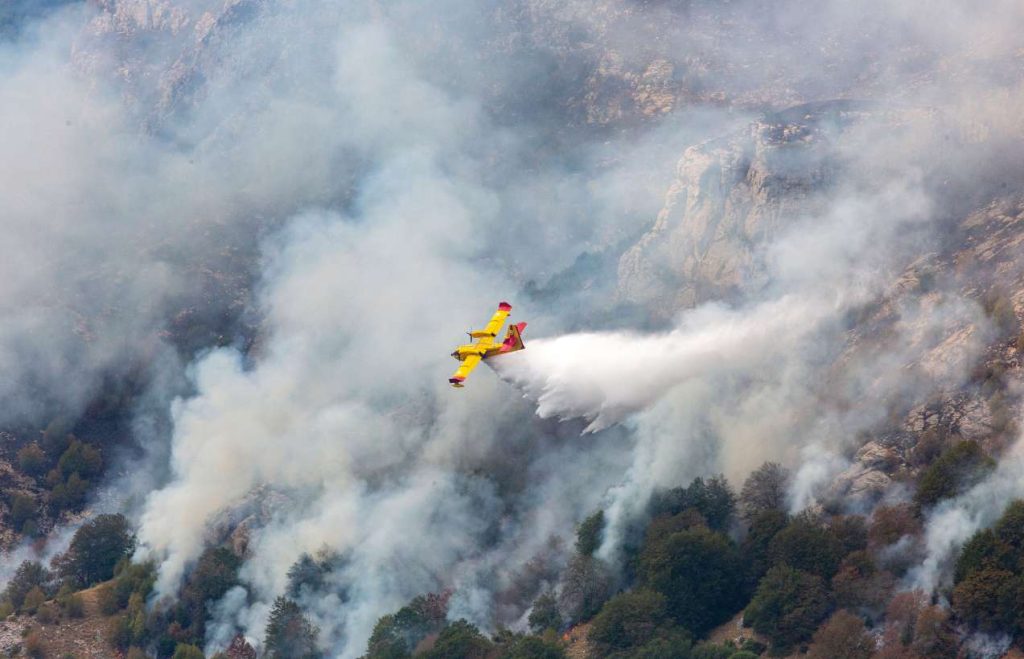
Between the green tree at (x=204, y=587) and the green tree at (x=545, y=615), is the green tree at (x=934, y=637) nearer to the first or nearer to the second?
the green tree at (x=545, y=615)

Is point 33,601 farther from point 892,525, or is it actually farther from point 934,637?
point 934,637

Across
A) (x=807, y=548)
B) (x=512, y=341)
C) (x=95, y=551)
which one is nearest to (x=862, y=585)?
(x=807, y=548)

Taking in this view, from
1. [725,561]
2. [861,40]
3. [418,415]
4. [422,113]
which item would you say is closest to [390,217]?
[422,113]

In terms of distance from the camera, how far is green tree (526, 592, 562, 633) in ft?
328

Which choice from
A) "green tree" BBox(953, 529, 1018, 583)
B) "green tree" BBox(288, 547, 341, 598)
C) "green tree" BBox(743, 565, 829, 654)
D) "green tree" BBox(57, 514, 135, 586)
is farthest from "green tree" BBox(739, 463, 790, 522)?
"green tree" BBox(57, 514, 135, 586)

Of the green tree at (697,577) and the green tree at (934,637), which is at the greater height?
the green tree at (697,577)

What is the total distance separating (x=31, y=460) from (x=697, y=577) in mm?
55967

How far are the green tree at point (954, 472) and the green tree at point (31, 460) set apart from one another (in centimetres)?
6833

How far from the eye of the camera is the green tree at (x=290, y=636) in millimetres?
104812

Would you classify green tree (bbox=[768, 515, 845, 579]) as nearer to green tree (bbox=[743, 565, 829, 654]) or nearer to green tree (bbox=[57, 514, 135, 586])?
green tree (bbox=[743, 565, 829, 654])

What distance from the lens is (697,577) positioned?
96.5m

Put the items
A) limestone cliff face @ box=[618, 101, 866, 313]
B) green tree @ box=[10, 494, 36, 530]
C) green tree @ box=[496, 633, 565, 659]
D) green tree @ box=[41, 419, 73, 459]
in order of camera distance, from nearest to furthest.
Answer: green tree @ box=[496, 633, 565, 659] < limestone cliff face @ box=[618, 101, 866, 313] < green tree @ box=[10, 494, 36, 530] < green tree @ box=[41, 419, 73, 459]

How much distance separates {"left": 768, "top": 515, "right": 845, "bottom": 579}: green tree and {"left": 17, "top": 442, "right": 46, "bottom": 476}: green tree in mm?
59435

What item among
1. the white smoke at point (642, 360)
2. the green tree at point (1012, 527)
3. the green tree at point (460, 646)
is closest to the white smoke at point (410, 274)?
the white smoke at point (642, 360)
